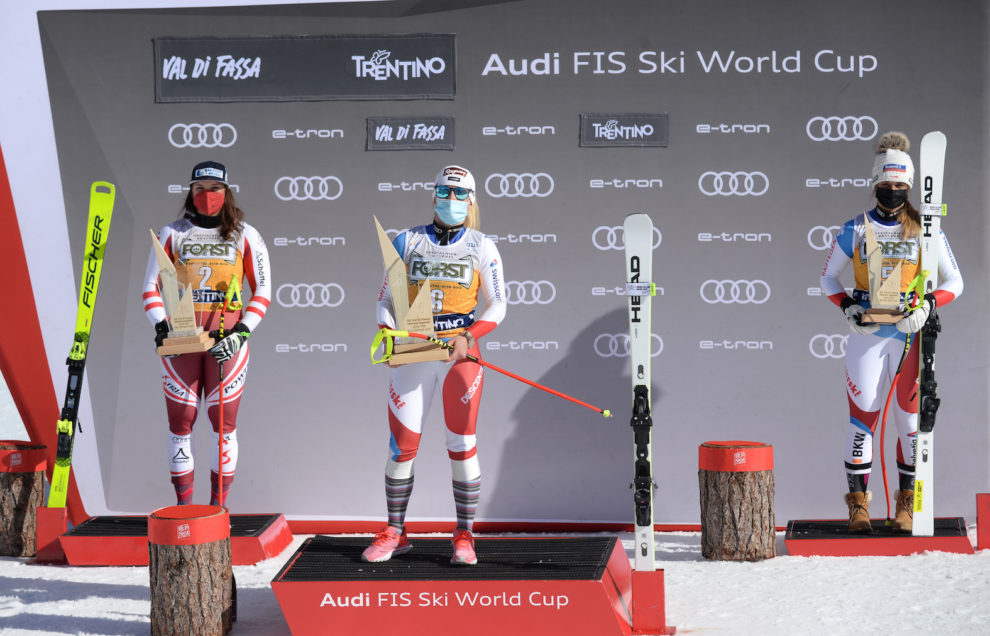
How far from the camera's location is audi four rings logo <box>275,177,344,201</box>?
539 cm

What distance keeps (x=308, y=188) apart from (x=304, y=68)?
0.64 metres

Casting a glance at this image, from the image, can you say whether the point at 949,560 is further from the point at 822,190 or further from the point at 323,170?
the point at 323,170

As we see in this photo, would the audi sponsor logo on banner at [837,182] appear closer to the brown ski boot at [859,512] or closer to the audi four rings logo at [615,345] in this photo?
the audi four rings logo at [615,345]

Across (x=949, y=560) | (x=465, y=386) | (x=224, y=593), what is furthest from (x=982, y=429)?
(x=224, y=593)

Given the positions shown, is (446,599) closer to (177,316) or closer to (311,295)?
(177,316)

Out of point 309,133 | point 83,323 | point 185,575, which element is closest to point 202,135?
point 309,133

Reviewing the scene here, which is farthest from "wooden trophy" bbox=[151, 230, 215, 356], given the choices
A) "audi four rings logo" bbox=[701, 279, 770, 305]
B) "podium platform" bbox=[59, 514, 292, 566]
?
"audi four rings logo" bbox=[701, 279, 770, 305]

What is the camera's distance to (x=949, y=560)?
14.4 ft

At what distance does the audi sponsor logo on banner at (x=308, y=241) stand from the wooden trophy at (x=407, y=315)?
5.61 feet

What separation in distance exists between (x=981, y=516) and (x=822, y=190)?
181 centimetres

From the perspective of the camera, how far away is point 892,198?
457 centimetres

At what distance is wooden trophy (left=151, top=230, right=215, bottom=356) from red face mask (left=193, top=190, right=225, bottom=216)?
30cm

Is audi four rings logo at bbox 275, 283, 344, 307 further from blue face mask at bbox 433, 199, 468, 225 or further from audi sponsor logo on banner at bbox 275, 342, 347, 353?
blue face mask at bbox 433, 199, 468, 225

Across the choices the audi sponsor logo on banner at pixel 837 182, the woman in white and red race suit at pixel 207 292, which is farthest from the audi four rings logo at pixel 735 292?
the woman in white and red race suit at pixel 207 292
